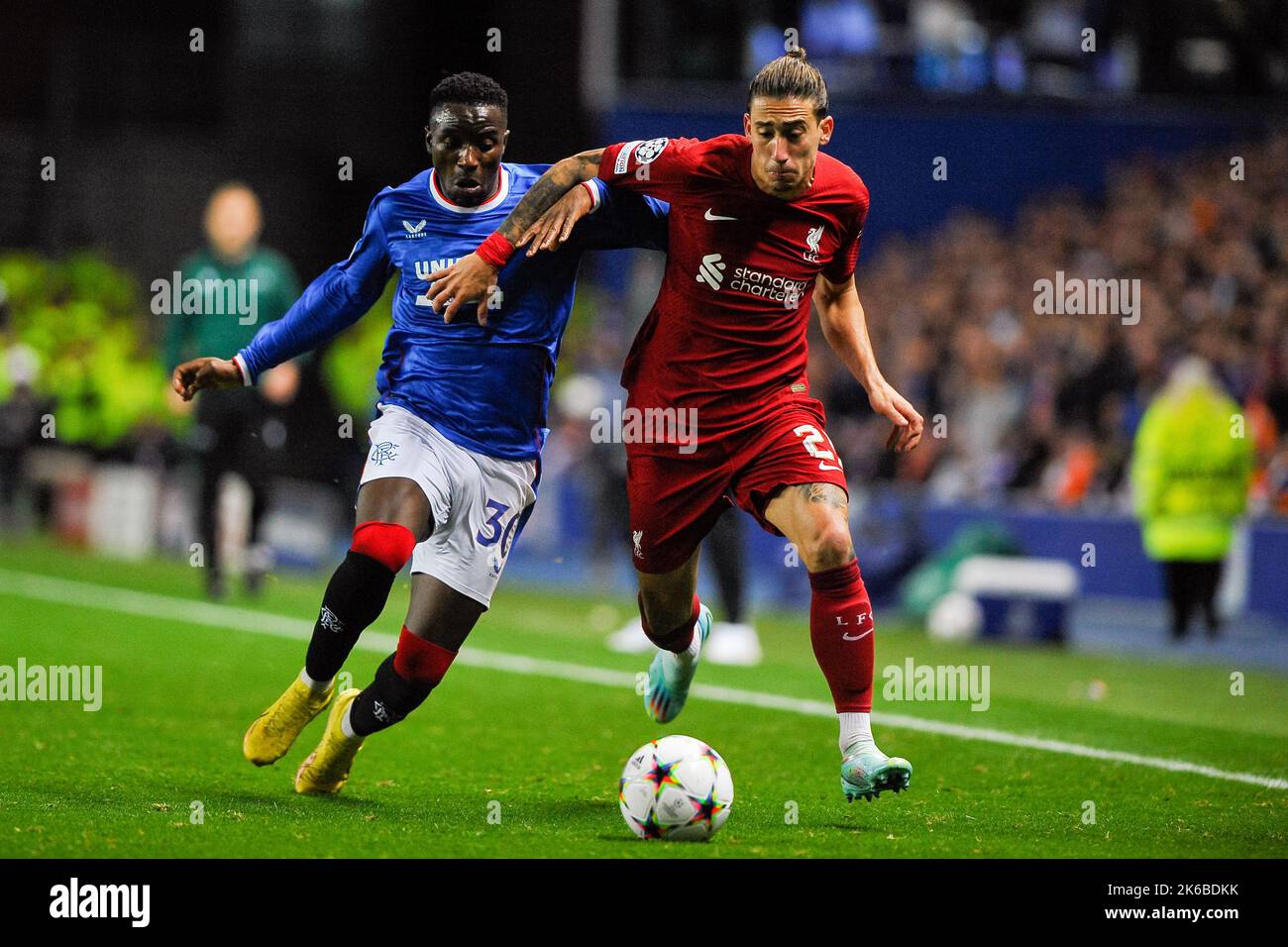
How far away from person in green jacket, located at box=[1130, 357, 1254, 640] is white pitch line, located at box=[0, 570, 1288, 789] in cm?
496

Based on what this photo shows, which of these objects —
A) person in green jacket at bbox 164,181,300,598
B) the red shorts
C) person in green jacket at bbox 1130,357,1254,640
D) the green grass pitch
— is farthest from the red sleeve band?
person in green jacket at bbox 1130,357,1254,640

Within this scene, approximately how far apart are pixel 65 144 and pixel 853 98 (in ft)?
42.4

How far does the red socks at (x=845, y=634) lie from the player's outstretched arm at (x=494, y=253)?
4.68 feet

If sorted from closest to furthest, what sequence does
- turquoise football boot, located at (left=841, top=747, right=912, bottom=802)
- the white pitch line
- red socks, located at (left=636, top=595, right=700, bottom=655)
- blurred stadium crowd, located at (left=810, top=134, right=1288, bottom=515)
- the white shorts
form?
turquoise football boot, located at (left=841, top=747, right=912, bottom=802)
the white shorts
red socks, located at (left=636, top=595, right=700, bottom=655)
the white pitch line
blurred stadium crowd, located at (left=810, top=134, right=1288, bottom=515)

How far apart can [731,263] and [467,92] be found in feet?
3.51

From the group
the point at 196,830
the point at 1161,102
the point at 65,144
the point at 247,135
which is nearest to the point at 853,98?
the point at 1161,102

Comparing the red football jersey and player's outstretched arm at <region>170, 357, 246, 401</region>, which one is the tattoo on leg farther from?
player's outstretched arm at <region>170, 357, 246, 401</region>

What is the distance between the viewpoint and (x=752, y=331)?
19.8 feet

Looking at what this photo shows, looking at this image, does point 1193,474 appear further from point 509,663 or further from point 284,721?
point 284,721

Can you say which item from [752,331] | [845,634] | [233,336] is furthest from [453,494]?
[233,336]

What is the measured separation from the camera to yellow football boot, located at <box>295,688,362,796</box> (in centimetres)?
607

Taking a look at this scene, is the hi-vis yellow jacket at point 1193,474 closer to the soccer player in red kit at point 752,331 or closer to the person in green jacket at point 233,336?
the person in green jacket at point 233,336

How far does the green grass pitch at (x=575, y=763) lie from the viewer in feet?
17.8

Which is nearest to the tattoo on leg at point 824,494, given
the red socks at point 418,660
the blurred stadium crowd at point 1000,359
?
the red socks at point 418,660
